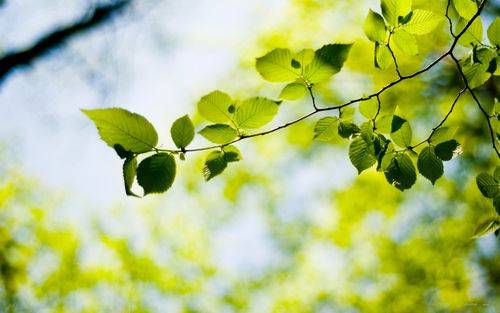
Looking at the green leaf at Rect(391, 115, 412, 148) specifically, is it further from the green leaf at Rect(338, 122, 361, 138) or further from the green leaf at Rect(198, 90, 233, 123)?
the green leaf at Rect(198, 90, 233, 123)

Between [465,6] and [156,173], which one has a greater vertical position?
[465,6]

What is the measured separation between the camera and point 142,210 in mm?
7234

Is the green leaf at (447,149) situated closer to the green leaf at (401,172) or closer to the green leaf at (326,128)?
the green leaf at (401,172)

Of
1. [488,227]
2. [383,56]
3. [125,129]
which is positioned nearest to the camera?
[125,129]

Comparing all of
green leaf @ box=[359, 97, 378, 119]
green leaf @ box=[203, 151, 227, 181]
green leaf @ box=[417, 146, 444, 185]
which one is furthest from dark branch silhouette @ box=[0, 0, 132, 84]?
green leaf @ box=[417, 146, 444, 185]

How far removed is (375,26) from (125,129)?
534 mm

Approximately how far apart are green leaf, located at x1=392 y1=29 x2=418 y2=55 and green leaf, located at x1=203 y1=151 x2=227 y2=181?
453 millimetres

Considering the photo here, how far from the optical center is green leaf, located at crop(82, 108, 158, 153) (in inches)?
23.2

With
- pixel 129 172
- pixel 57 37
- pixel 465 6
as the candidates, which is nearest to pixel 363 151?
pixel 465 6

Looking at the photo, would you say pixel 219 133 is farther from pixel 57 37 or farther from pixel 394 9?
pixel 57 37

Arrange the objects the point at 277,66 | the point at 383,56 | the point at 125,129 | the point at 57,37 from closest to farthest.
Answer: the point at 125,129
the point at 277,66
the point at 383,56
the point at 57,37

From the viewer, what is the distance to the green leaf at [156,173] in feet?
2.17

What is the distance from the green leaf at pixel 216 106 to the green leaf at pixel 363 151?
0.31m

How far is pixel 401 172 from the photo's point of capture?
85cm
